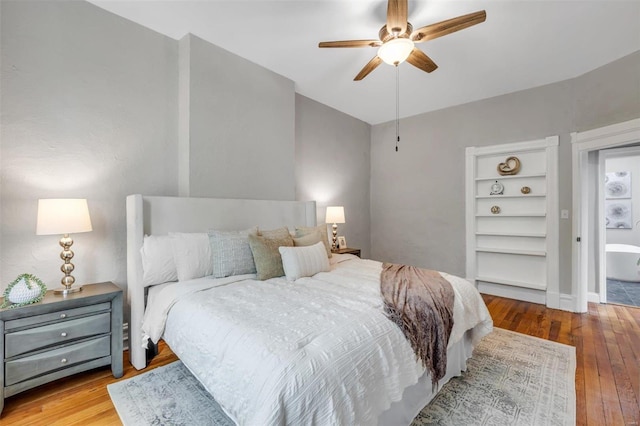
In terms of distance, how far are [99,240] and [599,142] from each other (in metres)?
5.35

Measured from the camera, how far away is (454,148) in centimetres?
448

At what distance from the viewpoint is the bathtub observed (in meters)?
4.74

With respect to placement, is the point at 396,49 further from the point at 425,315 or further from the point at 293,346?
the point at 293,346

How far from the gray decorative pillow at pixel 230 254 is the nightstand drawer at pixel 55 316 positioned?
80 cm

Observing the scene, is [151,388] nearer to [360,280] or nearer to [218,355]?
[218,355]

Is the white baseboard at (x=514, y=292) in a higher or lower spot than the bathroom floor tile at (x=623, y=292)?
higher

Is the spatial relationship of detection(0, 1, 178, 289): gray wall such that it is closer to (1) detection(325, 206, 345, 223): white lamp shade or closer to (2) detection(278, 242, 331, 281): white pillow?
(2) detection(278, 242, 331, 281): white pillow

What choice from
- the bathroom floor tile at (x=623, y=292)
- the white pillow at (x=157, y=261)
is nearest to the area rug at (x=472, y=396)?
the white pillow at (x=157, y=261)

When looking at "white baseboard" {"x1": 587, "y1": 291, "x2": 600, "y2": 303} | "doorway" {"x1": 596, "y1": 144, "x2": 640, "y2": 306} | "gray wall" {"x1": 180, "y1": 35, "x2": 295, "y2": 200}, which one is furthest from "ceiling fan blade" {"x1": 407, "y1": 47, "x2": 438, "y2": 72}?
"doorway" {"x1": 596, "y1": 144, "x2": 640, "y2": 306}

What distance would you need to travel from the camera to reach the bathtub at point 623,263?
4.74 meters

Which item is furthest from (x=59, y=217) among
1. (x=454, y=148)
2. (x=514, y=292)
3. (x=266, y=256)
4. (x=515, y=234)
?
(x=514, y=292)

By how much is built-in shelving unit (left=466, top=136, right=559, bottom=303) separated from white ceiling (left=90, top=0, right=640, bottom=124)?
0.96 meters

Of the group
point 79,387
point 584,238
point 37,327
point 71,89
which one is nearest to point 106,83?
point 71,89

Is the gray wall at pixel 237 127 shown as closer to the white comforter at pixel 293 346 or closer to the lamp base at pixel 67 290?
the lamp base at pixel 67 290
